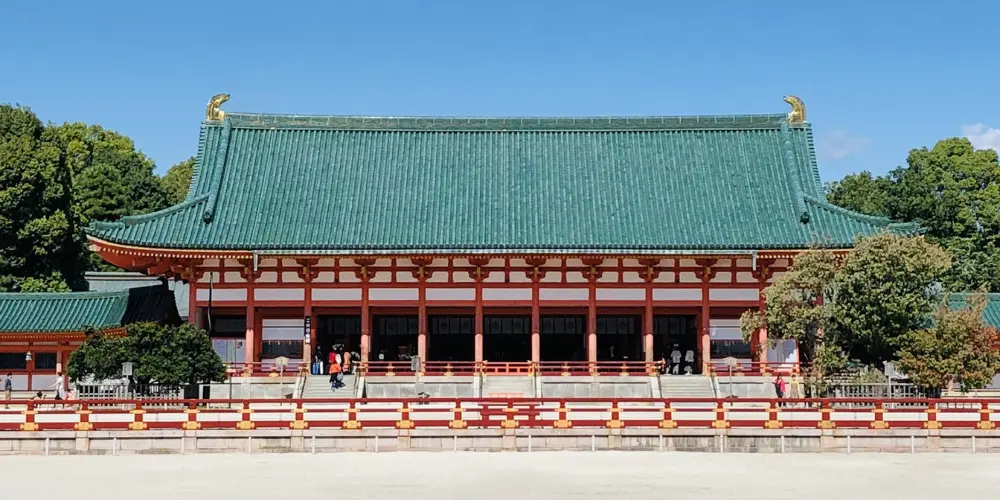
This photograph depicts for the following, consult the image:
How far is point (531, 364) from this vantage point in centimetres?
3634

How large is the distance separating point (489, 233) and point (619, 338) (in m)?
6.50

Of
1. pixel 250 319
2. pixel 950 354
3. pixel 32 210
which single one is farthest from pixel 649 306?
pixel 32 210

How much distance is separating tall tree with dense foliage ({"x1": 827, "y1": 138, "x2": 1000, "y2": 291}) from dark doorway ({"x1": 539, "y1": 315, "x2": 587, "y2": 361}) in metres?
21.5

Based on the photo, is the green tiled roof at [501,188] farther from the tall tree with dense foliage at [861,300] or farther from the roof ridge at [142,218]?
the tall tree with dense foliage at [861,300]

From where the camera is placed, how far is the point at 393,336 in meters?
40.5

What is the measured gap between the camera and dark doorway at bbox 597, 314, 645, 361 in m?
40.3

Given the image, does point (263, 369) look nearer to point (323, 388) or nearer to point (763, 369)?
point (323, 388)

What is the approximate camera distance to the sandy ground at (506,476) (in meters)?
20.0

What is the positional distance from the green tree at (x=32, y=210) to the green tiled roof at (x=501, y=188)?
12.1m

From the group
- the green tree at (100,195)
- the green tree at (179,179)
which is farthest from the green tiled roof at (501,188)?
the green tree at (179,179)

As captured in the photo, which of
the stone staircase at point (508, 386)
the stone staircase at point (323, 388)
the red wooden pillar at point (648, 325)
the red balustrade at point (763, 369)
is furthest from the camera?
the red wooden pillar at point (648, 325)

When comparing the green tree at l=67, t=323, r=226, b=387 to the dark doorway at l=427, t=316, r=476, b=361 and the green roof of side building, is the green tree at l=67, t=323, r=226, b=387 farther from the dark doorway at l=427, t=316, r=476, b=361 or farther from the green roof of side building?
the dark doorway at l=427, t=316, r=476, b=361

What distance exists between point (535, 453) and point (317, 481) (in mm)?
5677

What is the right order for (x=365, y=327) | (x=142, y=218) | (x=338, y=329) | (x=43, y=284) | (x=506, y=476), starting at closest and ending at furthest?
1. (x=506, y=476)
2. (x=142, y=218)
3. (x=365, y=327)
4. (x=338, y=329)
5. (x=43, y=284)
